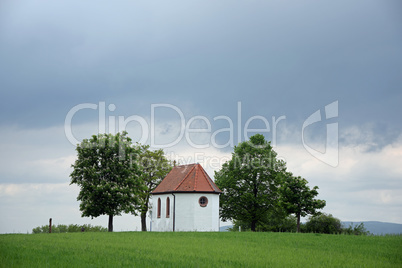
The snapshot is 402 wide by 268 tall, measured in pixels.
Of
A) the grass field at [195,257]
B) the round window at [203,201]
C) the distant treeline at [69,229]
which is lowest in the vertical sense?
the distant treeline at [69,229]

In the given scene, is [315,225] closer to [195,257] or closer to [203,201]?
[203,201]

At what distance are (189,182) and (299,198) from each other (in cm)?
1228

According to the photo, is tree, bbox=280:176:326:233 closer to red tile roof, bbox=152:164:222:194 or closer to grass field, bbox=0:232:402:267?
red tile roof, bbox=152:164:222:194

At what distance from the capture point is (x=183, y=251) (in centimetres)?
2105

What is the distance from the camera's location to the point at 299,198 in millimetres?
44000

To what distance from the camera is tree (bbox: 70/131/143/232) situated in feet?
138

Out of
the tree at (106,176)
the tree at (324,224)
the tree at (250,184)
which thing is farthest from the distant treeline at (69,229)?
the tree at (324,224)

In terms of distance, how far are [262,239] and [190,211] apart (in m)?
15.4

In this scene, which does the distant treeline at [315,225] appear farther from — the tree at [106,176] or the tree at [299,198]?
the tree at [106,176]

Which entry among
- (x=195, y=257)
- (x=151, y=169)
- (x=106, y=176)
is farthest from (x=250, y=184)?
(x=195, y=257)

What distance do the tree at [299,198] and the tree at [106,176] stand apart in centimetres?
1661

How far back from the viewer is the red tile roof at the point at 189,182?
44.3 metres

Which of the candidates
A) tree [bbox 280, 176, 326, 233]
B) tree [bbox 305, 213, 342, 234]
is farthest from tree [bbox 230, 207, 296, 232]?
tree [bbox 280, 176, 326, 233]

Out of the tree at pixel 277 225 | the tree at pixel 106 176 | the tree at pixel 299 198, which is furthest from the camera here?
the tree at pixel 277 225
